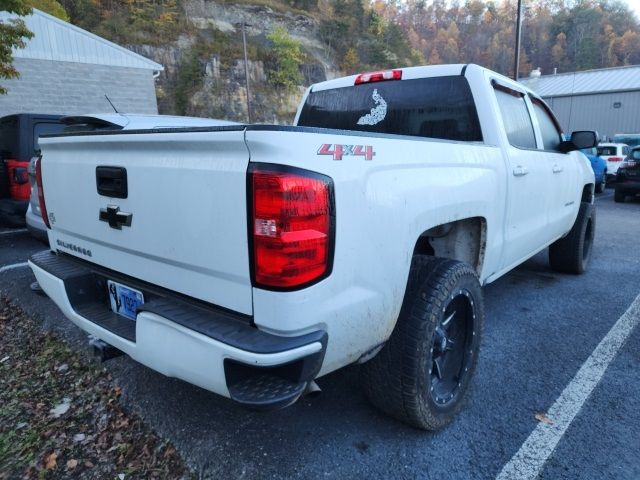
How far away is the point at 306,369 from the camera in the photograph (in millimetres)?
1562

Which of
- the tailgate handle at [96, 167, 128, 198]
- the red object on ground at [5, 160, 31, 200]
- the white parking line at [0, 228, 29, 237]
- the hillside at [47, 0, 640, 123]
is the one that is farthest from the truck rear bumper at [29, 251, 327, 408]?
the hillside at [47, 0, 640, 123]

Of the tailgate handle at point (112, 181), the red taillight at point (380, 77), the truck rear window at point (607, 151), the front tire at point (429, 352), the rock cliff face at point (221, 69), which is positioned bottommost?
the front tire at point (429, 352)

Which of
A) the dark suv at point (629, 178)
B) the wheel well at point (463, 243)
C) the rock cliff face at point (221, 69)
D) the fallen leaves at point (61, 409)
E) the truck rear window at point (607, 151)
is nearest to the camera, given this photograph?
the fallen leaves at point (61, 409)

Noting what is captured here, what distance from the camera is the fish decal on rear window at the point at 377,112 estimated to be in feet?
10.8

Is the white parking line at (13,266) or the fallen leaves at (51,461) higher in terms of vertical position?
the white parking line at (13,266)

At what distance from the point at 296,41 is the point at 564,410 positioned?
45832mm

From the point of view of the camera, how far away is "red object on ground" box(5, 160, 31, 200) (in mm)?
5859

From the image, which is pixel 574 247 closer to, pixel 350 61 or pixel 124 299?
pixel 124 299

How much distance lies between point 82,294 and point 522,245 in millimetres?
2969

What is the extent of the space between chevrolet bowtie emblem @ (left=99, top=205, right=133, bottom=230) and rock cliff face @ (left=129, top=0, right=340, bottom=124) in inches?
1366

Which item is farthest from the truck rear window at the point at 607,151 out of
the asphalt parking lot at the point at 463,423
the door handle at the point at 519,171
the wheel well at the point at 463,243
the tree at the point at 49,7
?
the tree at the point at 49,7

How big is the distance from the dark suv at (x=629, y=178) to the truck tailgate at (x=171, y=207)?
12851 millimetres

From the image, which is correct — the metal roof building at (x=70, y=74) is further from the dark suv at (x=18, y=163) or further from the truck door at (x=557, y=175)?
the truck door at (x=557, y=175)

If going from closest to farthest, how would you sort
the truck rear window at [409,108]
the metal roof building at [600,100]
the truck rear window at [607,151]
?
the truck rear window at [409,108]
the truck rear window at [607,151]
the metal roof building at [600,100]
